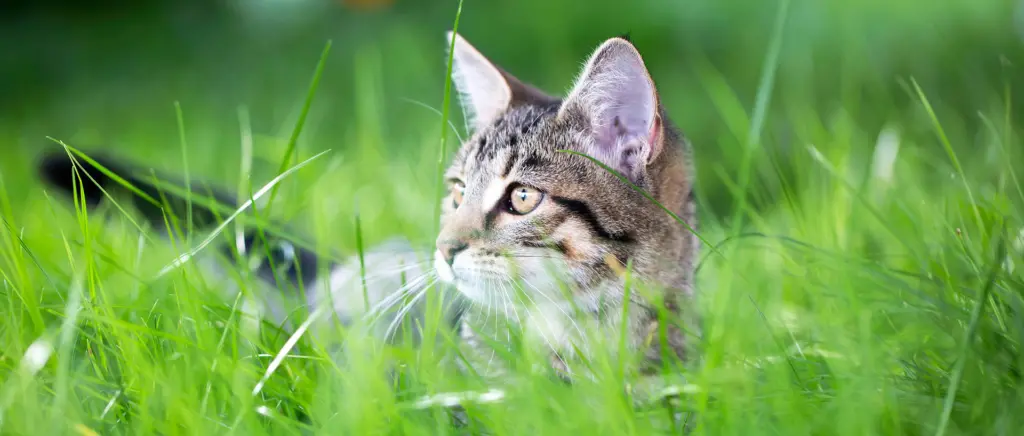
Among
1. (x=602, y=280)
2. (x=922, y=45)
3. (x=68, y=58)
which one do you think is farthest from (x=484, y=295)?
(x=68, y=58)

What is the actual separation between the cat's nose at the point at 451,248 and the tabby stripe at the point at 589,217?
191 millimetres

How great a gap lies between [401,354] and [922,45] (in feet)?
12.2

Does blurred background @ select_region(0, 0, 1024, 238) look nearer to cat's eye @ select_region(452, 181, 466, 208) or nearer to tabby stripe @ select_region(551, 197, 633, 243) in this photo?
cat's eye @ select_region(452, 181, 466, 208)

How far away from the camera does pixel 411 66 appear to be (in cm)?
402

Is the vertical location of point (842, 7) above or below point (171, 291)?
above

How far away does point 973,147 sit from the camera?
2.68 metres

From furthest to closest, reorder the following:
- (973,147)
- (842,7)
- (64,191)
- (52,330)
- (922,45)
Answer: (842,7) → (922,45) → (973,147) → (64,191) → (52,330)

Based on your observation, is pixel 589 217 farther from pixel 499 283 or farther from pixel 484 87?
pixel 484 87

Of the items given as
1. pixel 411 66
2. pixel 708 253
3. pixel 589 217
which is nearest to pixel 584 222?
pixel 589 217

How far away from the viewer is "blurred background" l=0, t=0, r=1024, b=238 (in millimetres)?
3143

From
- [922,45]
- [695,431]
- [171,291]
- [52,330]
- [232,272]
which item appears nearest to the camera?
[695,431]

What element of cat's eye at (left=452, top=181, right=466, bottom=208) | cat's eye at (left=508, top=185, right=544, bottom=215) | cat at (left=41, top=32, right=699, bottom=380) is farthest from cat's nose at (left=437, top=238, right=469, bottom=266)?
cat's eye at (left=452, top=181, right=466, bottom=208)

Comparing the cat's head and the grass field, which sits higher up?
the cat's head

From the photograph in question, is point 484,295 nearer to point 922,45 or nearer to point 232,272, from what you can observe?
point 232,272
